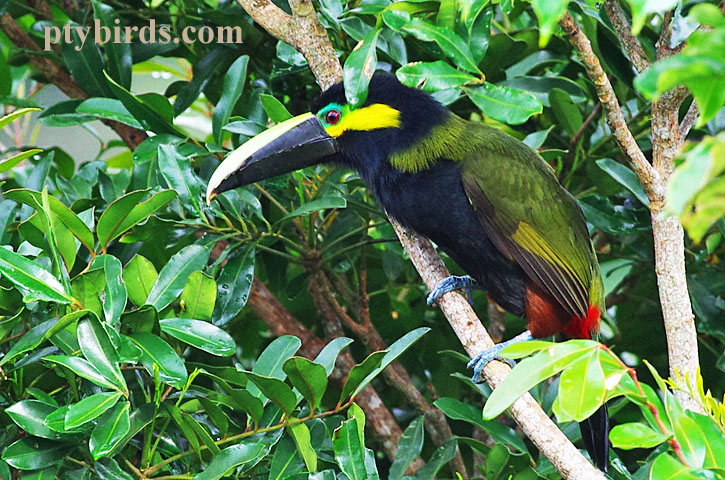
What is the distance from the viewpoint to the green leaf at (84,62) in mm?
2367

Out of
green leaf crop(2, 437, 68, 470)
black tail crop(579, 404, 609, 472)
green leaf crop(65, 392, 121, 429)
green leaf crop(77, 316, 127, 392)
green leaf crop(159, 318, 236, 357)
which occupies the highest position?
green leaf crop(77, 316, 127, 392)

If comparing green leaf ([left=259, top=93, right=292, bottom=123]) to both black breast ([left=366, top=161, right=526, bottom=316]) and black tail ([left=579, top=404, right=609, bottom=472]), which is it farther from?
black tail ([left=579, top=404, right=609, bottom=472])

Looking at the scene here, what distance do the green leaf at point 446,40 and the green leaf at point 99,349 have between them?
2.70 ft

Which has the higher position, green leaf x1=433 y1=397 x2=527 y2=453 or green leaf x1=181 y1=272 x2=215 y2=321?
green leaf x1=181 y1=272 x2=215 y2=321

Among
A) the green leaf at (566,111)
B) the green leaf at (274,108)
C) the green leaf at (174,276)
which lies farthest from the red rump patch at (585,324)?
the green leaf at (174,276)

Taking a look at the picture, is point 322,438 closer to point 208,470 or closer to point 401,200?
point 208,470

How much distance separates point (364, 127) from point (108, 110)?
0.70 metres

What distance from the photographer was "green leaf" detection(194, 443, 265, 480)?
153 cm

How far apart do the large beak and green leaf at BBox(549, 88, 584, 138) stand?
0.62m

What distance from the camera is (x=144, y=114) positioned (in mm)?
2209

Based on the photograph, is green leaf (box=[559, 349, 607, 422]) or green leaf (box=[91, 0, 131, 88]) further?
green leaf (box=[91, 0, 131, 88])

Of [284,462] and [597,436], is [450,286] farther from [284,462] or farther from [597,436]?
[284,462]

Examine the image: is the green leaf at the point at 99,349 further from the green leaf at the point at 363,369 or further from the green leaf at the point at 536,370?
the green leaf at the point at 536,370

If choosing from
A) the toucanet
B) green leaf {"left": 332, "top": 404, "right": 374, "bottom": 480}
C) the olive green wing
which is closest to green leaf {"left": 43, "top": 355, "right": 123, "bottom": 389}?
green leaf {"left": 332, "top": 404, "right": 374, "bottom": 480}
